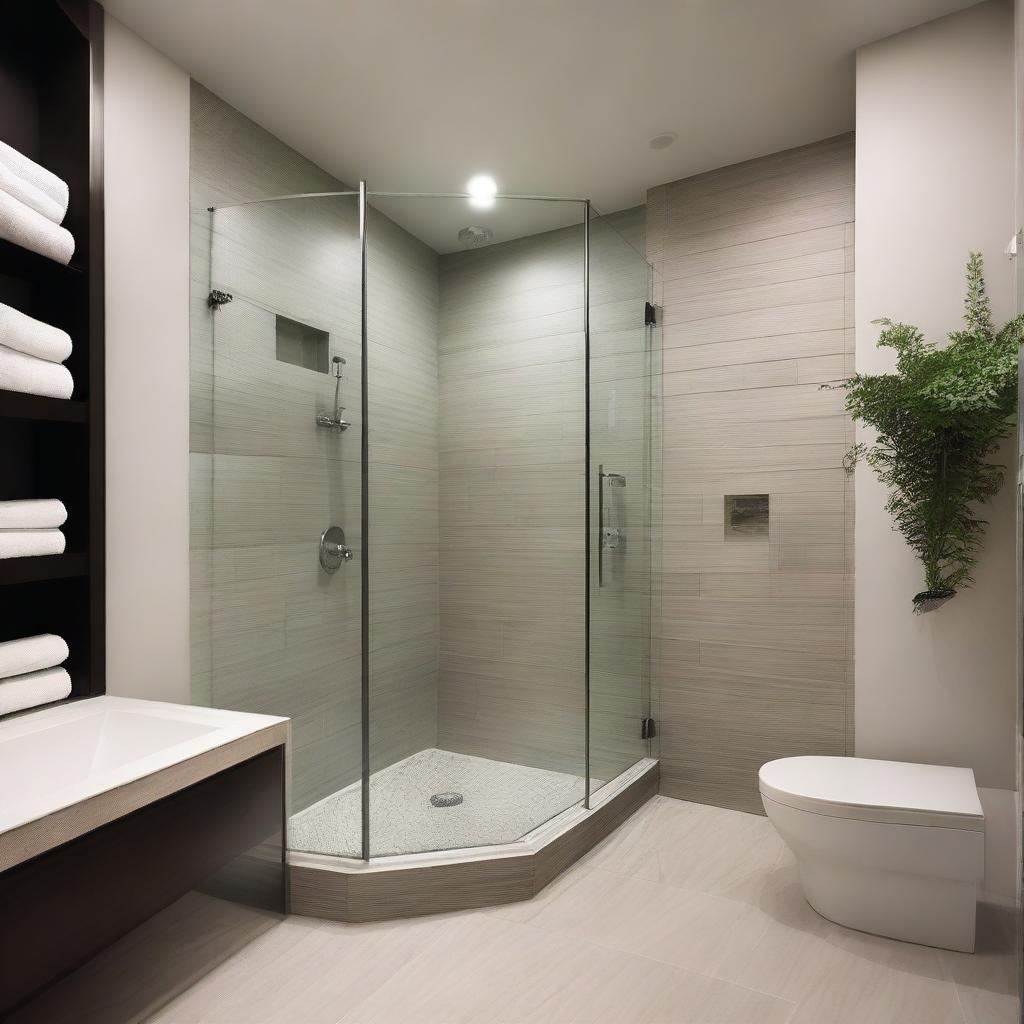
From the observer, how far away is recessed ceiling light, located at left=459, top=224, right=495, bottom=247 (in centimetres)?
235

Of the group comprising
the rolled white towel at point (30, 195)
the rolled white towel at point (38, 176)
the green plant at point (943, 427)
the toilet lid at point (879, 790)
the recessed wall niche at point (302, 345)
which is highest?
the rolled white towel at point (38, 176)

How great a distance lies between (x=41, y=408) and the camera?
1807mm

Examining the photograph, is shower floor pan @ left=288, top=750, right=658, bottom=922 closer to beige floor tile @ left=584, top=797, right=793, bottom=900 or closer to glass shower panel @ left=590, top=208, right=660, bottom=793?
beige floor tile @ left=584, top=797, right=793, bottom=900

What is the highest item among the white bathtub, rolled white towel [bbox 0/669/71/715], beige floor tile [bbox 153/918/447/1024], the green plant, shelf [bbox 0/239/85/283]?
shelf [bbox 0/239/85/283]

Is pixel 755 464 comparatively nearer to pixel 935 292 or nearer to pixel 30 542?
pixel 935 292

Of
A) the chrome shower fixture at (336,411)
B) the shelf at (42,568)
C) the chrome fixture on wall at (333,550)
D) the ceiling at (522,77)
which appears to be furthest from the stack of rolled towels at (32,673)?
the ceiling at (522,77)

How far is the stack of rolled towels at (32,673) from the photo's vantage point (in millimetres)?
1730

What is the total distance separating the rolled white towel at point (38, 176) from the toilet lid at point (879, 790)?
2.49 m

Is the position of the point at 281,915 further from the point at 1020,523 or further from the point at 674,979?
the point at 1020,523

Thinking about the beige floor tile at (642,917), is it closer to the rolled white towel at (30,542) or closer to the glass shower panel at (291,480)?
the glass shower panel at (291,480)

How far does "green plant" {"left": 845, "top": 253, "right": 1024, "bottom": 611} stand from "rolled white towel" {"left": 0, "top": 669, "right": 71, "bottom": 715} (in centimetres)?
231

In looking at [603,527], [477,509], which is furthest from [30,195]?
[603,527]

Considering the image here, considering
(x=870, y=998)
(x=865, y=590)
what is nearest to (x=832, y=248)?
(x=865, y=590)

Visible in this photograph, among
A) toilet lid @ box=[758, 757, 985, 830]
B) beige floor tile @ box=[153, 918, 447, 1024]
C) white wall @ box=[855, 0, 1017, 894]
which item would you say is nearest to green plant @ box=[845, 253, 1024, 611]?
white wall @ box=[855, 0, 1017, 894]
